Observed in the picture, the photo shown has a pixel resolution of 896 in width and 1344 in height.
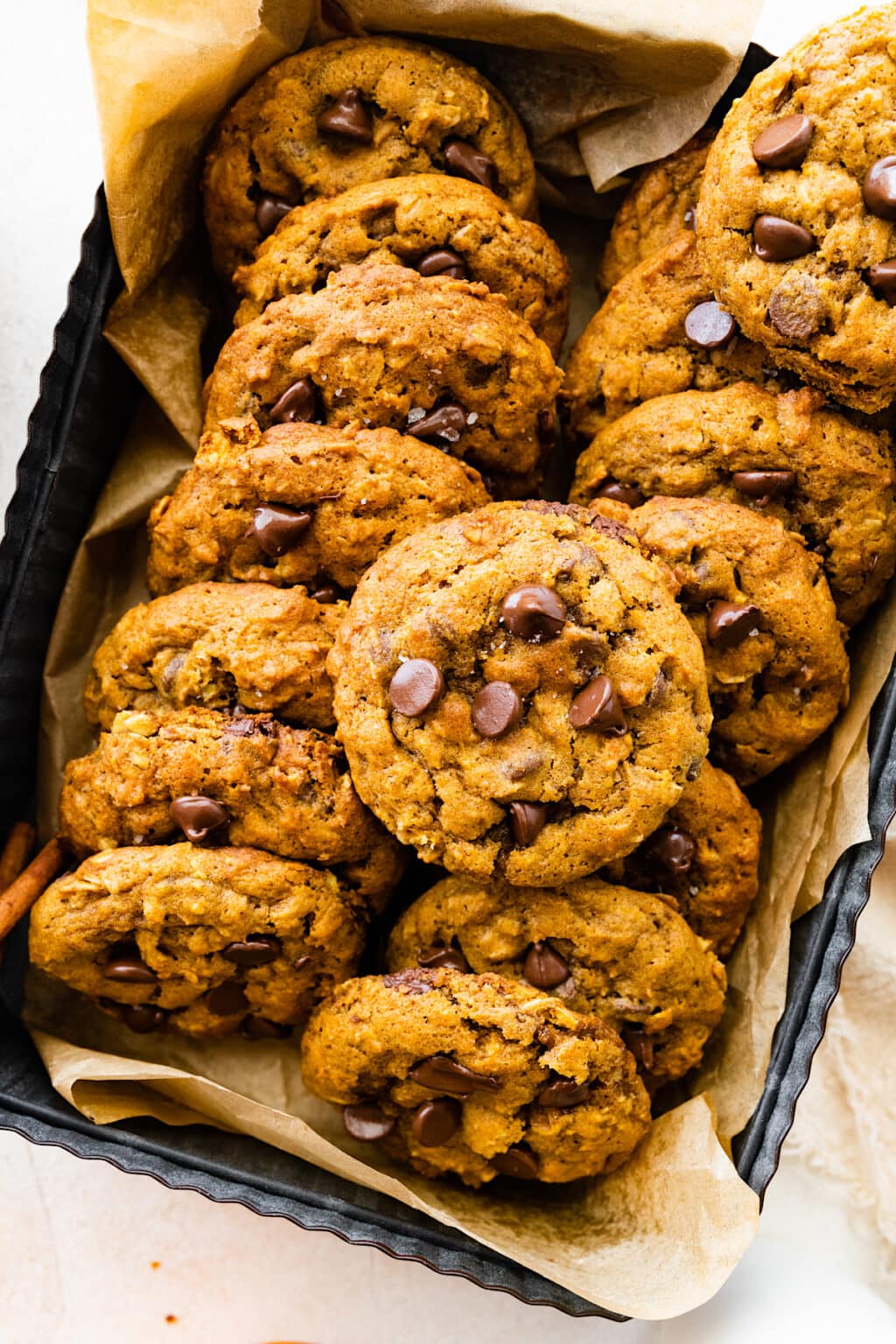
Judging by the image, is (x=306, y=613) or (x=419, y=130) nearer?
(x=306, y=613)

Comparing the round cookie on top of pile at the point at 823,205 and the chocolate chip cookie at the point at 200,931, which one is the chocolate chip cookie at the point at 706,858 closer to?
the chocolate chip cookie at the point at 200,931

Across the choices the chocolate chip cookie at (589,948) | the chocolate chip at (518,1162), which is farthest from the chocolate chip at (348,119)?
the chocolate chip at (518,1162)

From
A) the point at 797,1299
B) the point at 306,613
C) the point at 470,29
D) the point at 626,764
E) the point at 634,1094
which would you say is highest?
the point at 470,29

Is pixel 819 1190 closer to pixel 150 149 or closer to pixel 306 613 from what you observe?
pixel 306 613

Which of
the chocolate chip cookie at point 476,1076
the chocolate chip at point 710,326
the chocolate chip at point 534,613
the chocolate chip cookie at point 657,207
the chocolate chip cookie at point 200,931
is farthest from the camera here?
the chocolate chip cookie at point 657,207

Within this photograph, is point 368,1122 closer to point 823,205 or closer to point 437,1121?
point 437,1121

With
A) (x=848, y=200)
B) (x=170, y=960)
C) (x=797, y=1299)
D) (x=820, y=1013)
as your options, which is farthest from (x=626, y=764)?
(x=797, y=1299)

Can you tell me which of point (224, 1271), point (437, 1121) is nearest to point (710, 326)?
point (437, 1121)

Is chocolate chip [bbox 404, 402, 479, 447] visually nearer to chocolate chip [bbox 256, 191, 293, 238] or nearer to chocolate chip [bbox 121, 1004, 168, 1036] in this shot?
chocolate chip [bbox 256, 191, 293, 238]
